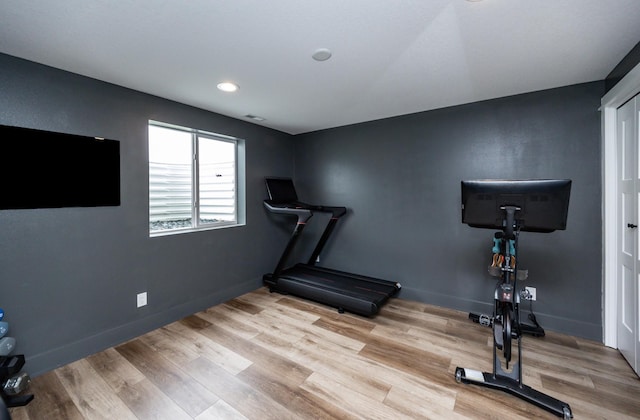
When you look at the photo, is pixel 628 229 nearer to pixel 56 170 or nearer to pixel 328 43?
pixel 328 43

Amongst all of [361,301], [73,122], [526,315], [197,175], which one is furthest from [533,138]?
[73,122]

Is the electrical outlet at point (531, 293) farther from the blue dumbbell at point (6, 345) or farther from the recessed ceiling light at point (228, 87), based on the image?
the blue dumbbell at point (6, 345)

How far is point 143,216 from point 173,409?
5.55 feet

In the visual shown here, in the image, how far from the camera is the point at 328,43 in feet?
5.53

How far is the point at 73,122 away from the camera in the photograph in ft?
6.78

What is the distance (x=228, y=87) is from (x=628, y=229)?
3501mm

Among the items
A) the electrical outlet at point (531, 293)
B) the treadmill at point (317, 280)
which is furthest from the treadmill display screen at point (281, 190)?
the electrical outlet at point (531, 293)

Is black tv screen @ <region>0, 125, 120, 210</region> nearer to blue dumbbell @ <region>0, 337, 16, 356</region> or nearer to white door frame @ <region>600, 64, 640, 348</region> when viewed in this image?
blue dumbbell @ <region>0, 337, 16, 356</region>

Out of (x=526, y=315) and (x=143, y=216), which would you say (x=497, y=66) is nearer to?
(x=526, y=315)

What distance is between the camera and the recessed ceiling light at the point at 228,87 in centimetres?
232

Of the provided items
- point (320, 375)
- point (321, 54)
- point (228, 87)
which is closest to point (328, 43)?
point (321, 54)

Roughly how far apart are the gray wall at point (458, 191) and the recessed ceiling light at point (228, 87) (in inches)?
69.6

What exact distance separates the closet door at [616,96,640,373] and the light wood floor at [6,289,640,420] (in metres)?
0.23

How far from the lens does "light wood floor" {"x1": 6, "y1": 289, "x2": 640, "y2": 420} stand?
5.19 feet
